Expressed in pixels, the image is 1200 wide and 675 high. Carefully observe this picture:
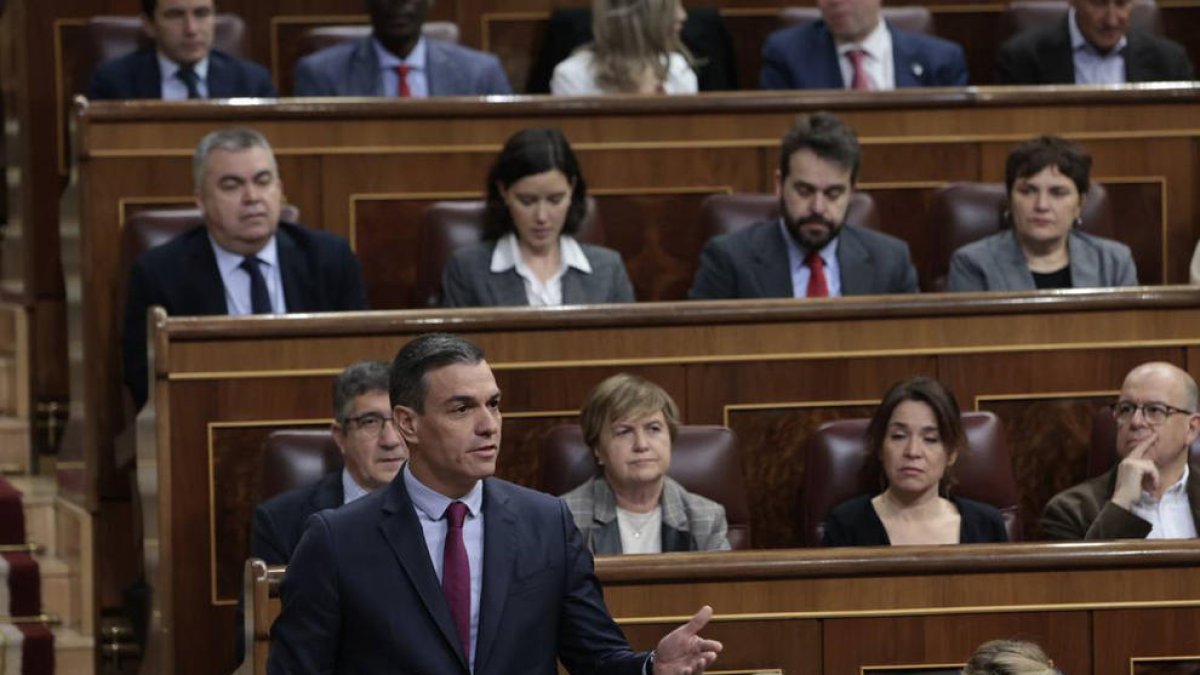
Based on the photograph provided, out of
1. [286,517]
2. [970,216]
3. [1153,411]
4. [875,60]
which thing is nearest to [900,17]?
[875,60]

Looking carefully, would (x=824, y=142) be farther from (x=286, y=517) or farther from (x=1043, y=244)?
(x=286, y=517)

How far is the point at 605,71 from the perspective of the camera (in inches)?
151

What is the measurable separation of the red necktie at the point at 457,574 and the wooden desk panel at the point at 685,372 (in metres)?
0.79

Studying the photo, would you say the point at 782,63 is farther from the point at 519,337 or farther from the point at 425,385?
the point at 425,385

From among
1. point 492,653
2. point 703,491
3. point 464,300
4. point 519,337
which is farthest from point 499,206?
point 492,653

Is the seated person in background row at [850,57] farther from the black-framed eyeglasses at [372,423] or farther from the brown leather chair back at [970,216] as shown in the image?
the black-framed eyeglasses at [372,423]

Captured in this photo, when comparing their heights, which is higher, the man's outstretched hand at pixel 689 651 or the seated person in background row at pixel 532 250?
the seated person in background row at pixel 532 250

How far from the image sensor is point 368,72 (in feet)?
12.7

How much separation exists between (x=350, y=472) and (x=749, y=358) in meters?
0.58

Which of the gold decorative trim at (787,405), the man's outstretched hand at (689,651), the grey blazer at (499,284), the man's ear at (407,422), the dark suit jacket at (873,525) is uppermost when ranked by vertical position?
the grey blazer at (499,284)

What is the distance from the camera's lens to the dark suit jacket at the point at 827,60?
3.99 metres

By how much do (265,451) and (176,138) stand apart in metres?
0.84

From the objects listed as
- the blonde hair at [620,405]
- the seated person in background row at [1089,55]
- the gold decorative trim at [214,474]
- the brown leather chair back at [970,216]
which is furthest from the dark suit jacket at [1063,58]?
the gold decorative trim at [214,474]

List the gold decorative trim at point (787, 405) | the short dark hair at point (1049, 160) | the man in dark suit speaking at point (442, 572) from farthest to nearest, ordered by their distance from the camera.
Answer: the short dark hair at point (1049, 160)
the gold decorative trim at point (787, 405)
the man in dark suit speaking at point (442, 572)
